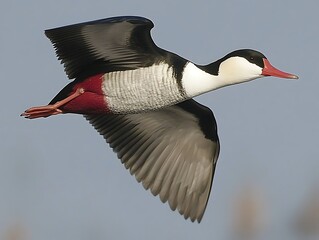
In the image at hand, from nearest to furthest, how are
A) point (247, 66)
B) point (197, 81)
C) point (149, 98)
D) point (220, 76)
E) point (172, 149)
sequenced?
point (149, 98), point (197, 81), point (220, 76), point (247, 66), point (172, 149)

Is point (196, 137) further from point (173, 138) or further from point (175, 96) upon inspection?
point (175, 96)

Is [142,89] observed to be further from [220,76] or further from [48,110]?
[48,110]

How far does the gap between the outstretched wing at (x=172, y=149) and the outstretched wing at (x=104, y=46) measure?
1.27m

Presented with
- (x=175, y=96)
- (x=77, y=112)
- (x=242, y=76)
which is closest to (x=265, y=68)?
(x=242, y=76)

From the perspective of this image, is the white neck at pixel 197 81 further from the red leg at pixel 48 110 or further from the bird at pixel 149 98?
the red leg at pixel 48 110

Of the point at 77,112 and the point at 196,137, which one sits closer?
the point at 77,112

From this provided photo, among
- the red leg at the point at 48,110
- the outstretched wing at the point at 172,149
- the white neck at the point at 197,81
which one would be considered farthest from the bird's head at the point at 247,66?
the red leg at the point at 48,110

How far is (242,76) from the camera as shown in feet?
42.2

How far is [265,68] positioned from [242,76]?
26 centimetres

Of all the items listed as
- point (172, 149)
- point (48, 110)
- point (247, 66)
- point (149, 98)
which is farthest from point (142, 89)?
point (172, 149)

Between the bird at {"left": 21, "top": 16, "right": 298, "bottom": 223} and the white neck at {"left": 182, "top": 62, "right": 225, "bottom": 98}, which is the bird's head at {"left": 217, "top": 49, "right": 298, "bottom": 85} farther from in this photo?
the white neck at {"left": 182, "top": 62, "right": 225, "bottom": 98}

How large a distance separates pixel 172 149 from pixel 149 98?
1.76 meters

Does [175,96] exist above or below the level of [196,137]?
above

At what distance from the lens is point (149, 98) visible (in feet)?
40.4
